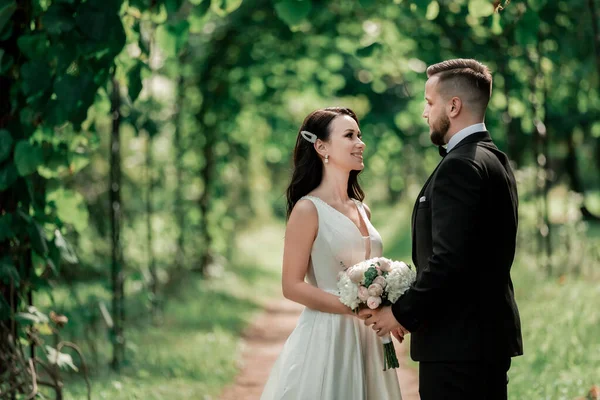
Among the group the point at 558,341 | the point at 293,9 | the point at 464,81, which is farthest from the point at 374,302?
the point at 558,341

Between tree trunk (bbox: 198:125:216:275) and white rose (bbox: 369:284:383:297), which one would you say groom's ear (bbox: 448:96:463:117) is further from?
tree trunk (bbox: 198:125:216:275)

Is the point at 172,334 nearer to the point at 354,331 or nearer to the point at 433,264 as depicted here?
the point at 354,331

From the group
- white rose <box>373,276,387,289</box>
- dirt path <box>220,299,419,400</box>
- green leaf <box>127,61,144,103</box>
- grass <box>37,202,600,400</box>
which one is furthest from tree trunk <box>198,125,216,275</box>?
white rose <box>373,276,387,289</box>

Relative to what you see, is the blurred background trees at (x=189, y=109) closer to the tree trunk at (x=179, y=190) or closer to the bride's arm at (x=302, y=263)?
the tree trunk at (x=179, y=190)

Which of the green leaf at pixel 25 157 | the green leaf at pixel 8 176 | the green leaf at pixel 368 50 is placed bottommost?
the green leaf at pixel 8 176

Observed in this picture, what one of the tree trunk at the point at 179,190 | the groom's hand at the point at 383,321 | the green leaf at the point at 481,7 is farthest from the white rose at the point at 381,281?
the tree trunk at the point at 179,190

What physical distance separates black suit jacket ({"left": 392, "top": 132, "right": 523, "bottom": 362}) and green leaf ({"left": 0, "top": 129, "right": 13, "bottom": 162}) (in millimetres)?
2338

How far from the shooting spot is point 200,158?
47.9ft

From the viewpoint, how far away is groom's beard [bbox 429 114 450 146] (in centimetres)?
341

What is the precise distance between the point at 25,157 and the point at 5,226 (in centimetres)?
46

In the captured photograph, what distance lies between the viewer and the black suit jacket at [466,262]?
3199 millimetres

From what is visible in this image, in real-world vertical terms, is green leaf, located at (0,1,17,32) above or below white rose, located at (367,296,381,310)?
above

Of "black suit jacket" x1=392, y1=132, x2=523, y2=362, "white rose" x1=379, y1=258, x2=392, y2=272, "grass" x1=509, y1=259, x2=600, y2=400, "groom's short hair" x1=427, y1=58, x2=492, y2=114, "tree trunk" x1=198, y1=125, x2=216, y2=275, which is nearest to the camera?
"black suit jacket" x1=392, y1=132, x2=523, y2=362

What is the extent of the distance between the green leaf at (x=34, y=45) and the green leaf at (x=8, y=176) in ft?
2.03
